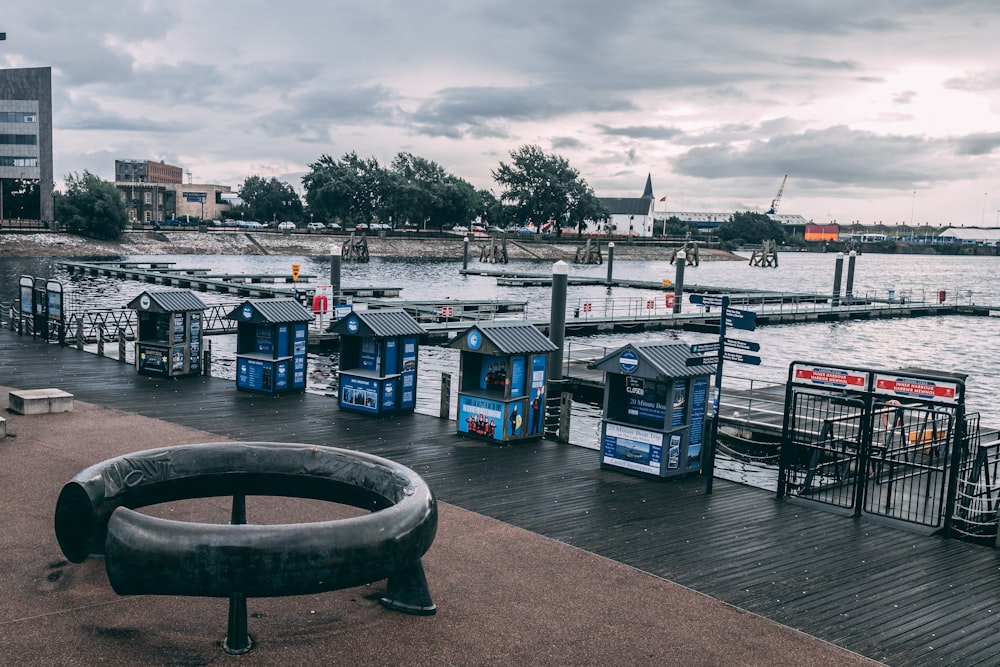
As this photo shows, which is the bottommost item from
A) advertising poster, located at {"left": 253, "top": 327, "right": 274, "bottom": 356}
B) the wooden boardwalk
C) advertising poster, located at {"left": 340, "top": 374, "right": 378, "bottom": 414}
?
the wooden boardwalk

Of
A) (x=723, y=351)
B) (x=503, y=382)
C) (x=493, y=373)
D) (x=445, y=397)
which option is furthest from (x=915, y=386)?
(x=445, y=397)

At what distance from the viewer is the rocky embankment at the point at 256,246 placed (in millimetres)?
→ 107688

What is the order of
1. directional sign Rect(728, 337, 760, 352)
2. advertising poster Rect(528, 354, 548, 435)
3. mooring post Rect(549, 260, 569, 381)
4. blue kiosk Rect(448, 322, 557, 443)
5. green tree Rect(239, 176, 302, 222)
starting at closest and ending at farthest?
directional sign Rect(728, 337, 760, 352), blue kiosk Rect(448, 322, 557, 443), advertising poster Rect(528, 354, 548, 435), mooring post Rect(549, 260, 569, 381), green tree Rect(239, 176, 302, 222)

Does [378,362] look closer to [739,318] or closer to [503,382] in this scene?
[503,382]

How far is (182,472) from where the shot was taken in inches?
390

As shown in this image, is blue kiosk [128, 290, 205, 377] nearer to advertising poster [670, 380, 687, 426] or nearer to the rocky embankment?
advertising poster [670, 380, 687, 426]

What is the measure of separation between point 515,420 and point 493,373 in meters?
1.11

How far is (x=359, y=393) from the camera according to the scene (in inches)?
749

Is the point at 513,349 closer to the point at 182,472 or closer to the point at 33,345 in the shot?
the point at 182,472

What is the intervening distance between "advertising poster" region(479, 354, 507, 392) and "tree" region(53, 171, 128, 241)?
113146mm

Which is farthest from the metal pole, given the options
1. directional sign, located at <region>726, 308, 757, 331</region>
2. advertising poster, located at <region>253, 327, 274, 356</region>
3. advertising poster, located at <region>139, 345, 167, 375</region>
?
advertising poster, located at <region>139, 345, 167, 375</region>

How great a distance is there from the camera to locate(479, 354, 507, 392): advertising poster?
17.5 metres

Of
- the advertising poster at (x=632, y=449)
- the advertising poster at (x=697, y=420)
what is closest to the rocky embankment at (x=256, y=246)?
the advertising poster at (x=632, y=449)

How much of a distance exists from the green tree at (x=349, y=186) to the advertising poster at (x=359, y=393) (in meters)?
139
